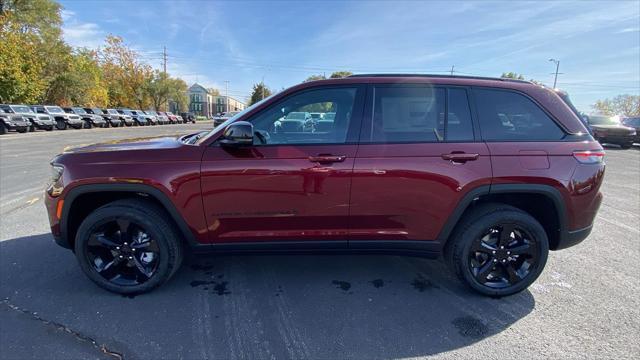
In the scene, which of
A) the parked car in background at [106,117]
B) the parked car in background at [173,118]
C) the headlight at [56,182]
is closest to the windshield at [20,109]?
the parked car in background at [106,117]

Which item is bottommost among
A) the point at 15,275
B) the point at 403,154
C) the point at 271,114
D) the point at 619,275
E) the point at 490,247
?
the point at 15,275

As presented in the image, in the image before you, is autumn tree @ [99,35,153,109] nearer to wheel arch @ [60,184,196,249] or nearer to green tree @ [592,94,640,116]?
wheel arch @ [60,184,196,249]

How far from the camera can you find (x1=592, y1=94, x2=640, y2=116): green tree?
63.3m

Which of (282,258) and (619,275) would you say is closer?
(619,275)

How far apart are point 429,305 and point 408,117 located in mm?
1574

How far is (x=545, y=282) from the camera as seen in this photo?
3.15 meters

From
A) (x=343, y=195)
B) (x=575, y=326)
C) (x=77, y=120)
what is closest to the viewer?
(x=575, y=326)

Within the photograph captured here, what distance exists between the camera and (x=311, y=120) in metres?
2.98

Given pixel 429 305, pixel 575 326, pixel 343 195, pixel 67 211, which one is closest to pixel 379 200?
pixel 343 195

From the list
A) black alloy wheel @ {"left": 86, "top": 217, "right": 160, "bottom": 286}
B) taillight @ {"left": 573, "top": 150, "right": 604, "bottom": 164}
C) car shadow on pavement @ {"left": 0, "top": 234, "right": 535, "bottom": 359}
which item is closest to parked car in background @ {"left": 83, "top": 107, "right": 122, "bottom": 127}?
car shadow on pavement @ {"left": 0, "top": 234, "right": 535, "bottom": 359}

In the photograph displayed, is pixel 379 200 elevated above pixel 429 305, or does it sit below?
above

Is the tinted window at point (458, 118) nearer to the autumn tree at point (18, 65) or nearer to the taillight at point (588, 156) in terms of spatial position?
→ the taillight at point (588, 156)

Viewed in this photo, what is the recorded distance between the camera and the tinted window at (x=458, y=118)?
9.00 ft

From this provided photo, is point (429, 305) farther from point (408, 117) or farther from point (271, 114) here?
point (271, 114)
